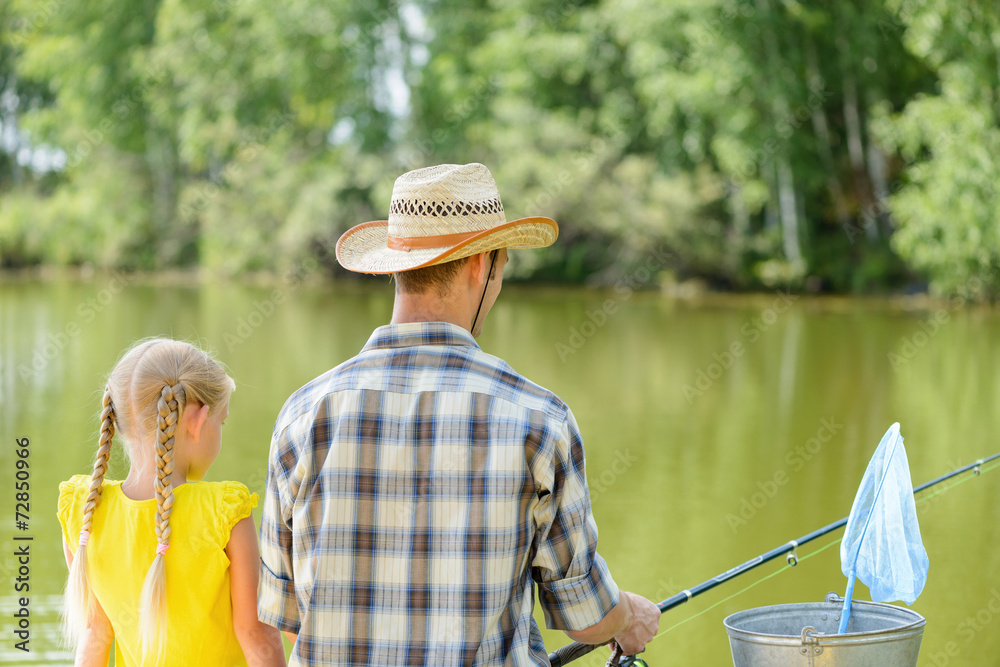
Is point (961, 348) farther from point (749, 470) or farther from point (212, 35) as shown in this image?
point (212, 35)

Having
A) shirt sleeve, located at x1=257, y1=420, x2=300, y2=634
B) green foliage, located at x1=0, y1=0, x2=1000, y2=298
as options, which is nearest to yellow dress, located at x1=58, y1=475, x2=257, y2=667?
shirt sleeve, located at x1=257, y1=420, x2=300, y2=634

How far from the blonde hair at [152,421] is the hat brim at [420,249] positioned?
0.92ft

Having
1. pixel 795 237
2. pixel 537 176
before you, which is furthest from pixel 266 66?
pixel 795 237

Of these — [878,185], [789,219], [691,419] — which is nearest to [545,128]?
[789,219]

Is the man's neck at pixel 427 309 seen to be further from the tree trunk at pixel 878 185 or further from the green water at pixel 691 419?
the tree trunk at pixel 878 185

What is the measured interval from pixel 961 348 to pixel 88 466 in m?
9.18

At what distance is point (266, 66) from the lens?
23.8m

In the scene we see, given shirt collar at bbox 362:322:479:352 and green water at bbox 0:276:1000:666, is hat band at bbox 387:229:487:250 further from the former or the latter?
green water at bbox 0:276:1000:666

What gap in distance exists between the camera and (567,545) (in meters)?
1.45

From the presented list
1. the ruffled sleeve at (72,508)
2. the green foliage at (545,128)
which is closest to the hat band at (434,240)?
the ruffled sleeve at (72,508)

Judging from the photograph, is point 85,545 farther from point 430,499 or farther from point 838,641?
point 838,641

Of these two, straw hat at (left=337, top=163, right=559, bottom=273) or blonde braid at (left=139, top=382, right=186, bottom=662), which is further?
blonde braid at (left=139, top=382, right=186, bottom=662)

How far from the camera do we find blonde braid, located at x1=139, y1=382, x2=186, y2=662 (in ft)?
5.35

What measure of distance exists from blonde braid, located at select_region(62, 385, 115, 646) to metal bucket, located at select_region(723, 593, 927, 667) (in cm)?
100
